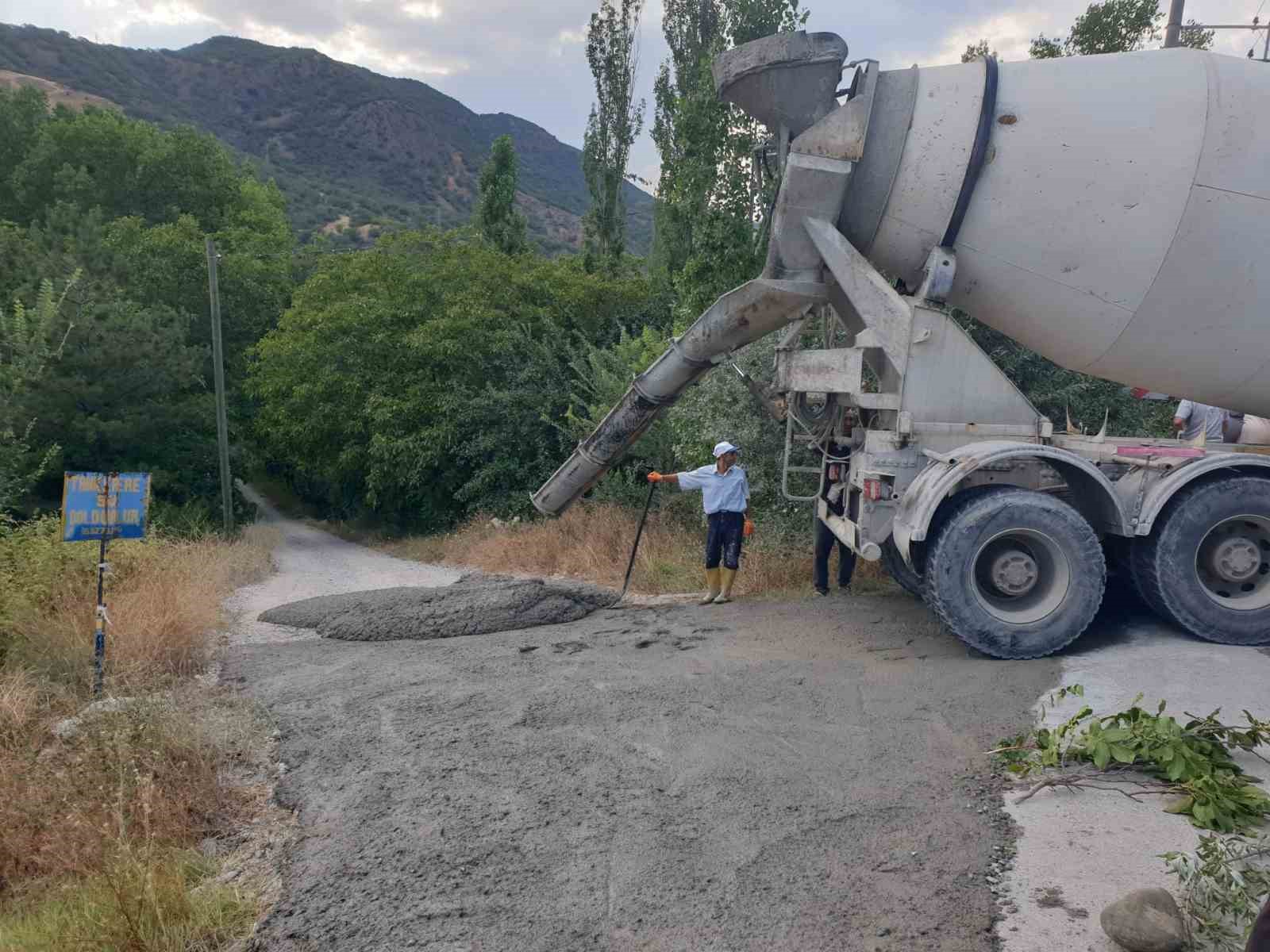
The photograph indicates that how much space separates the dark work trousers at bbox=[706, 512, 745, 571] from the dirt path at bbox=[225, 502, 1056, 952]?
148cm

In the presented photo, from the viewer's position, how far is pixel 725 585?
28.2 ft

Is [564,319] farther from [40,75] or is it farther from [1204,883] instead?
[40,75]

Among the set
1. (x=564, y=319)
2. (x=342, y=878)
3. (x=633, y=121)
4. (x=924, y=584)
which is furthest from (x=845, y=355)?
(x=633, y=121)

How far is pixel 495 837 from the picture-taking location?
3.70 metres

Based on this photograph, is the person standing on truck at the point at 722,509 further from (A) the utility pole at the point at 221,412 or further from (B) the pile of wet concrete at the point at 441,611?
(A) the utility pole at the point at 221,412

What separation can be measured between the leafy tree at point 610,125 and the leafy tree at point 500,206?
2.29 metres

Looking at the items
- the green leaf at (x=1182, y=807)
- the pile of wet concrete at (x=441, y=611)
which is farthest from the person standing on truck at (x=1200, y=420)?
the pile of wet concrete at (x=441, y=611)

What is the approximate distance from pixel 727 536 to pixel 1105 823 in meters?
5.10

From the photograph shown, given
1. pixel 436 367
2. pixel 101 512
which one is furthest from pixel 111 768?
pixel 436 367

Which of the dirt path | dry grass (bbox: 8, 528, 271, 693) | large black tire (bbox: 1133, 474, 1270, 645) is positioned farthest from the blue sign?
large black tire (bbox: 1133, 474, 1270, 645)

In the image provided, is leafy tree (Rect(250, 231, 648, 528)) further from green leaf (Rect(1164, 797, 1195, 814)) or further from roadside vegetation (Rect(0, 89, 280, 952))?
green leaf (Rect(1164, 797, 1195, 814))

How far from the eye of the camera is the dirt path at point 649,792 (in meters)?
3.09

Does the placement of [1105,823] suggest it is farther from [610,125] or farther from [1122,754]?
[610,125]

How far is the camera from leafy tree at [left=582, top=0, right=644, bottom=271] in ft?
93.1
